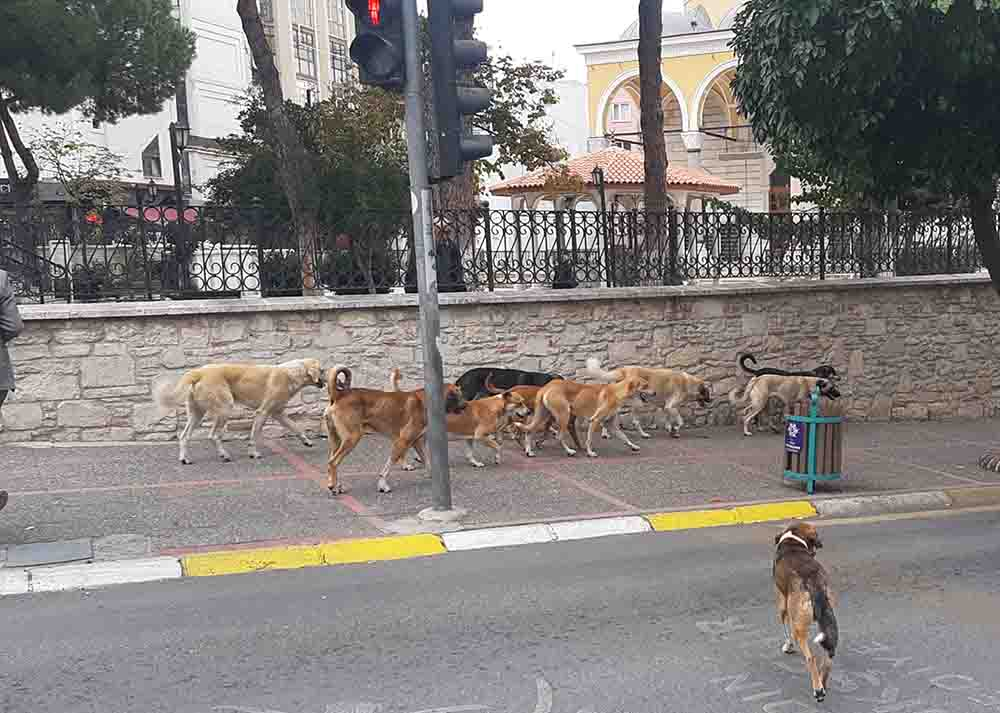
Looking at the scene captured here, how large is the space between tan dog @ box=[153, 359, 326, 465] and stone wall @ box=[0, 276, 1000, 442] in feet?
3.78

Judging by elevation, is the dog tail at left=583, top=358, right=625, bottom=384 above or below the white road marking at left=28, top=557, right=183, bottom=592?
above

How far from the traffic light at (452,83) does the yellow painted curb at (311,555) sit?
2.91 m

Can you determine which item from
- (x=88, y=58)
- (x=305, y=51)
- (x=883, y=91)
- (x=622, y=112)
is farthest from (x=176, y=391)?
(x=622, y=112)

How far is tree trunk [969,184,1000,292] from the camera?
10305 millimetres

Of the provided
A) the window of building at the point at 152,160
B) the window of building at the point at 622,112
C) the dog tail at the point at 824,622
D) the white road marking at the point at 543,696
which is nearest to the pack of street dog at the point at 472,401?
the white road marking at the point at 543,696

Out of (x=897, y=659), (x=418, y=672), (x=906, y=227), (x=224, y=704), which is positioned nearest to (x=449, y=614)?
(x=418, y=672)

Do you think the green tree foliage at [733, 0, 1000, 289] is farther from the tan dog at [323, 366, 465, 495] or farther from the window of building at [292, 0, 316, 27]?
the window of building at [292, 0, 316, 27]

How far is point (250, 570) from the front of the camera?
671 centimetres

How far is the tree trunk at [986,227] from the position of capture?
10.3 metres

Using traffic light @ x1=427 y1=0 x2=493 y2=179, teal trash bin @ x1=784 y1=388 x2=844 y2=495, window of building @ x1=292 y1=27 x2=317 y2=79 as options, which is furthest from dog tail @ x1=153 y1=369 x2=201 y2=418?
window of building @ x1=292 y1=27 x2=317 y2=79

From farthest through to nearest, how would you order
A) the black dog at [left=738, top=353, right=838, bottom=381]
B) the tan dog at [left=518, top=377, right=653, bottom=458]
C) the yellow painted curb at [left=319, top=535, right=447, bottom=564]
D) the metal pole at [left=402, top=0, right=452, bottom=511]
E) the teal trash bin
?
the black dog at [left=738, top=353, right=838, bottom=381] → the tan dog at [left=518, top=377, right=653, bottom=458] → the teal trash bin → the metal pole at [left=402, top=0, right=452, bottom=511] → the yellow painted curb at [left=319, top=535, right=447, bottom=564]

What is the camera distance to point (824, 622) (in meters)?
4.41

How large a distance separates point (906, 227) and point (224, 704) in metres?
13.1

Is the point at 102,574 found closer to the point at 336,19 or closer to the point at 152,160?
the point at 152,160
